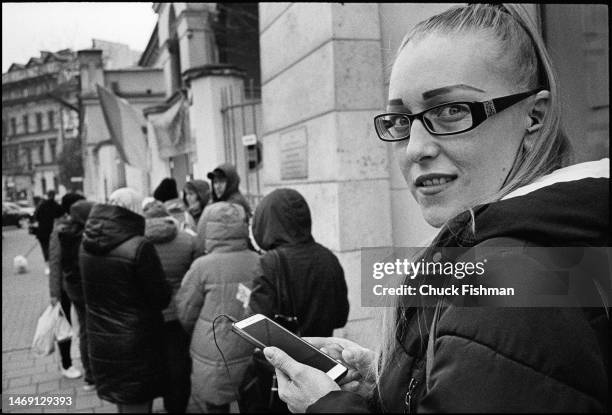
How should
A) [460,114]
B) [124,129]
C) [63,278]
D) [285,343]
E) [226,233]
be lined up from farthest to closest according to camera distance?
1. [124,129]
2. [63,278]
3. [226,233]
4. [285,343]
5. [460,114]

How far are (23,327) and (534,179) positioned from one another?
734 cm

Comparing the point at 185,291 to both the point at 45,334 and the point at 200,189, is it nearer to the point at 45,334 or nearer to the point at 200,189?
the point at 45,334

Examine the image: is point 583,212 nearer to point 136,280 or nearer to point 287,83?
point 136,280

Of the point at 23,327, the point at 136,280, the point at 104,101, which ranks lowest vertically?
the point at 23,327

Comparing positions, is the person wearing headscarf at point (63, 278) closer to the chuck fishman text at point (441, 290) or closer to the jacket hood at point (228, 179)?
the jacket hood at point (228, 179)

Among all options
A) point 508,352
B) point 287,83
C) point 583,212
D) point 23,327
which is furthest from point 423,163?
point 23,327

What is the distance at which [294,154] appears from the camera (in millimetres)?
4551

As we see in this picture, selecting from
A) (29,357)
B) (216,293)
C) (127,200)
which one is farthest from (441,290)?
(29,357)

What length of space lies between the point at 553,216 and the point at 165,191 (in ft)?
17.0

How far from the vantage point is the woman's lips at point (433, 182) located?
89 cm

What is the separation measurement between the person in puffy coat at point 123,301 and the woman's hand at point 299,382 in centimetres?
221

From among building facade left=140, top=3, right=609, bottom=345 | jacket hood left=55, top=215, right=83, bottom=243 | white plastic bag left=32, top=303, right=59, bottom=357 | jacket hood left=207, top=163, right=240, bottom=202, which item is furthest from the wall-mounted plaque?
white plastic bag left=32, top=303, right=59, bottom=357

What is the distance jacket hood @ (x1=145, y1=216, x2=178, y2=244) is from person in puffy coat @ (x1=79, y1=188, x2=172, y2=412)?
35 centimetres

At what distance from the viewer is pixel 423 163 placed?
90 centimetres
